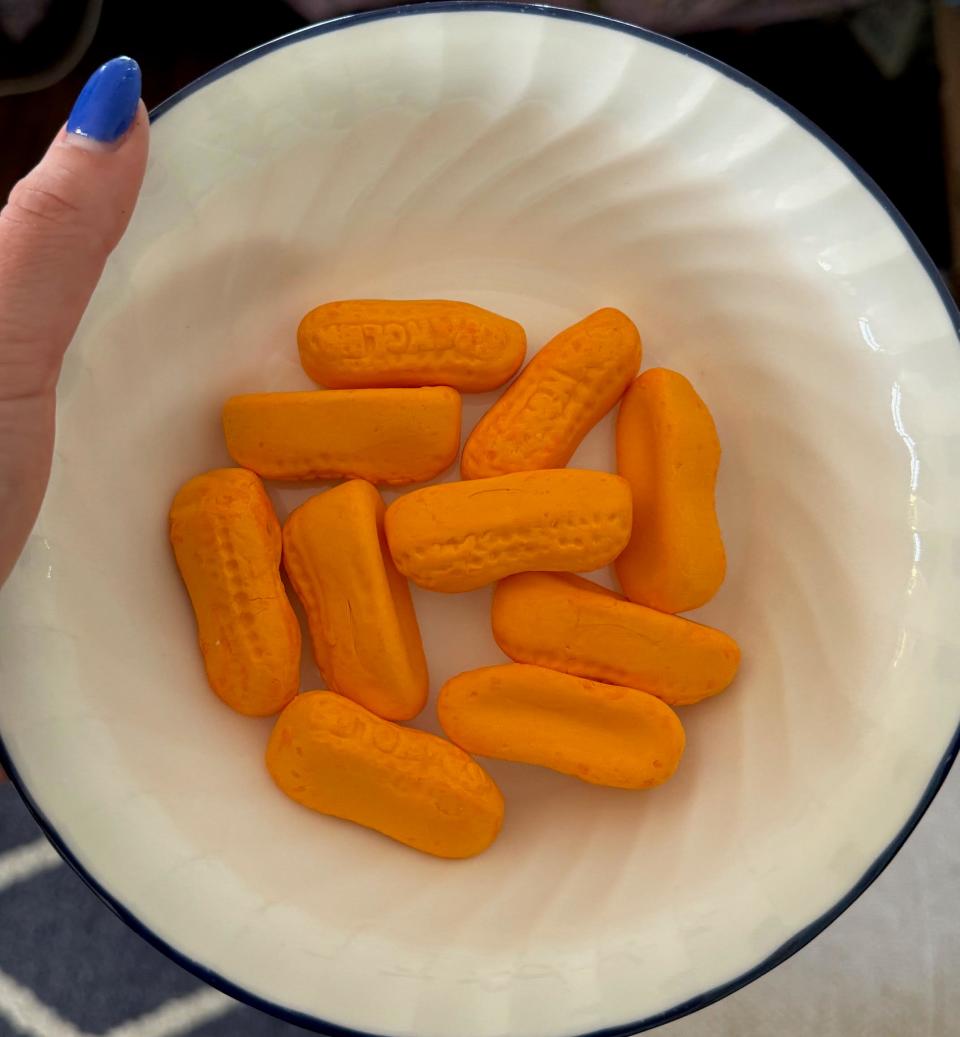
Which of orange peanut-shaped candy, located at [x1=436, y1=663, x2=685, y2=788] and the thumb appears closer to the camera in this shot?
the thumb

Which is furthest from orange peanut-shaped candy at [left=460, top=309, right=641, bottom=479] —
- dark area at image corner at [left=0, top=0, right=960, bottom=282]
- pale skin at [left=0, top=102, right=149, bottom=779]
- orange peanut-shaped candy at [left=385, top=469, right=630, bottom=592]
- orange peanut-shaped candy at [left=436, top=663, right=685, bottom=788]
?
dark area at image corner at [left=0, top=0, right=960, bottom=282]

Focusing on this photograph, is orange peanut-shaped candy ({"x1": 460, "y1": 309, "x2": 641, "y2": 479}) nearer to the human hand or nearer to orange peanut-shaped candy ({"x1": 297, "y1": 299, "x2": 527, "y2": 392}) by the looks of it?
orange peanut-shaped candy ({"x1": 297, "y1": 299, "x2": 527, "y2": 392})

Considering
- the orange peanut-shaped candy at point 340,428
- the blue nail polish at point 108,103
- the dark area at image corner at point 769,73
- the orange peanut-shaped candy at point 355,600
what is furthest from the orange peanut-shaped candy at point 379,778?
the dark area at image corner at point 769,73

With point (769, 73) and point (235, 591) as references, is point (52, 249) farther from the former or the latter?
point (769, 73)

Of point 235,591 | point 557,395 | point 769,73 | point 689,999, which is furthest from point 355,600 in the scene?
point 769,73

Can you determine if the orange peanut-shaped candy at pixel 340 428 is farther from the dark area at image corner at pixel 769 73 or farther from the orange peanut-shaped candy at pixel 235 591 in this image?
the dark area at image corner at pixel 769 73

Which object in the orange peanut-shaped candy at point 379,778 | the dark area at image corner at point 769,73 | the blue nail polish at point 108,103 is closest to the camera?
the blue nail polish at point 108,103
